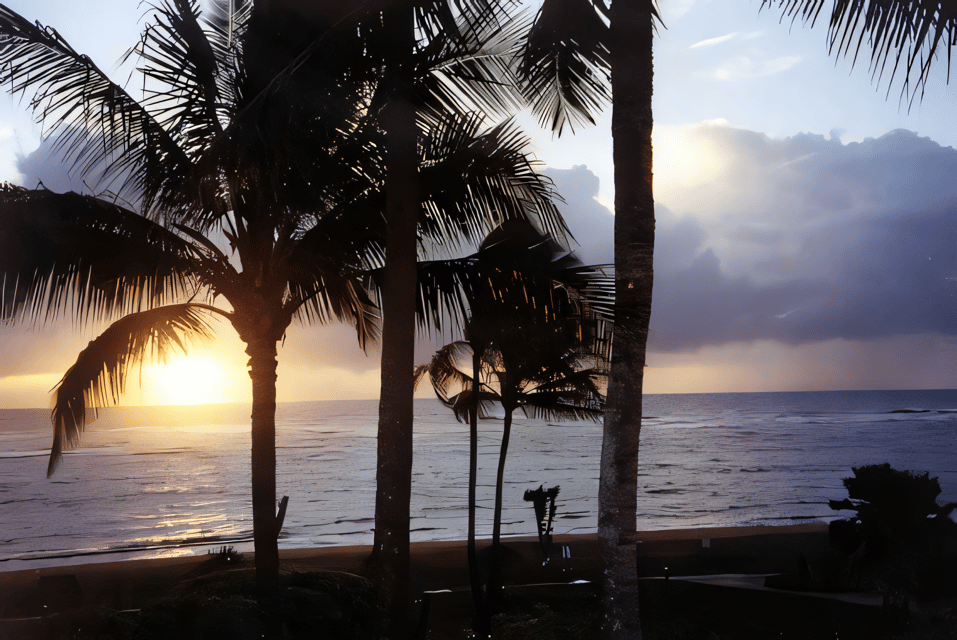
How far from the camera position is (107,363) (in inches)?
265

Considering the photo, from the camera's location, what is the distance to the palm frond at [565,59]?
5.93 metres

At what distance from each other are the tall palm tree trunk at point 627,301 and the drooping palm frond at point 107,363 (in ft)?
14.4

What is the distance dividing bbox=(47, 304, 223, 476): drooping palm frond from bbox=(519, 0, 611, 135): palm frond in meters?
4.23

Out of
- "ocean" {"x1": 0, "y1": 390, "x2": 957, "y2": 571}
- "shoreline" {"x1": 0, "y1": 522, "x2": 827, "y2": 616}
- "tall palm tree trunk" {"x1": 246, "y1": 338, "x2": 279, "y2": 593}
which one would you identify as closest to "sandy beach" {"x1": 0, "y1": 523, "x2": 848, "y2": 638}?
"shoreline" {"x1": 0, "y1": 522, "x2": 827, "y2": 616}

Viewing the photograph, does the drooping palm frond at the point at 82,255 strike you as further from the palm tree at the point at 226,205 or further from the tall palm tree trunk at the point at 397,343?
the tall palm tree trunk at the point at 397,343

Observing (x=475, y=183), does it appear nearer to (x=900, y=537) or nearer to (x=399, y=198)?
(x=399, y=198)

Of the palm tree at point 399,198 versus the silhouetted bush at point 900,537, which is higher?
the palm tree at point 399,198

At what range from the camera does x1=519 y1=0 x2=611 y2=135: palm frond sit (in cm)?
593

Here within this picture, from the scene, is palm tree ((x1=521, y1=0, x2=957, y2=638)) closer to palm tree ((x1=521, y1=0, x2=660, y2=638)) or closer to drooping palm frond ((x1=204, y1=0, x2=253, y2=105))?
palm tree ((x1=521, y1=0, x2=660, y2=638))

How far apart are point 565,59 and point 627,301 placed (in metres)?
2.84

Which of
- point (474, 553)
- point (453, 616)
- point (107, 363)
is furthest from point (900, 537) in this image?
point (107, 363)

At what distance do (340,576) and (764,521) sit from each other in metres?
16.9

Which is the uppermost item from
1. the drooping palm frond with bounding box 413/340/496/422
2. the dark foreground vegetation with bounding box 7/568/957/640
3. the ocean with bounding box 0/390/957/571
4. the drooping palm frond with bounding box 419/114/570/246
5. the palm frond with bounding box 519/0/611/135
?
the palm frond with bounding box 519/0/611/135

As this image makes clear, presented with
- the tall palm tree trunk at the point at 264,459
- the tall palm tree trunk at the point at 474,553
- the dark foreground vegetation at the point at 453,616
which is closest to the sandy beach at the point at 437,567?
the dark foreground vegetation at the point at 453,616
